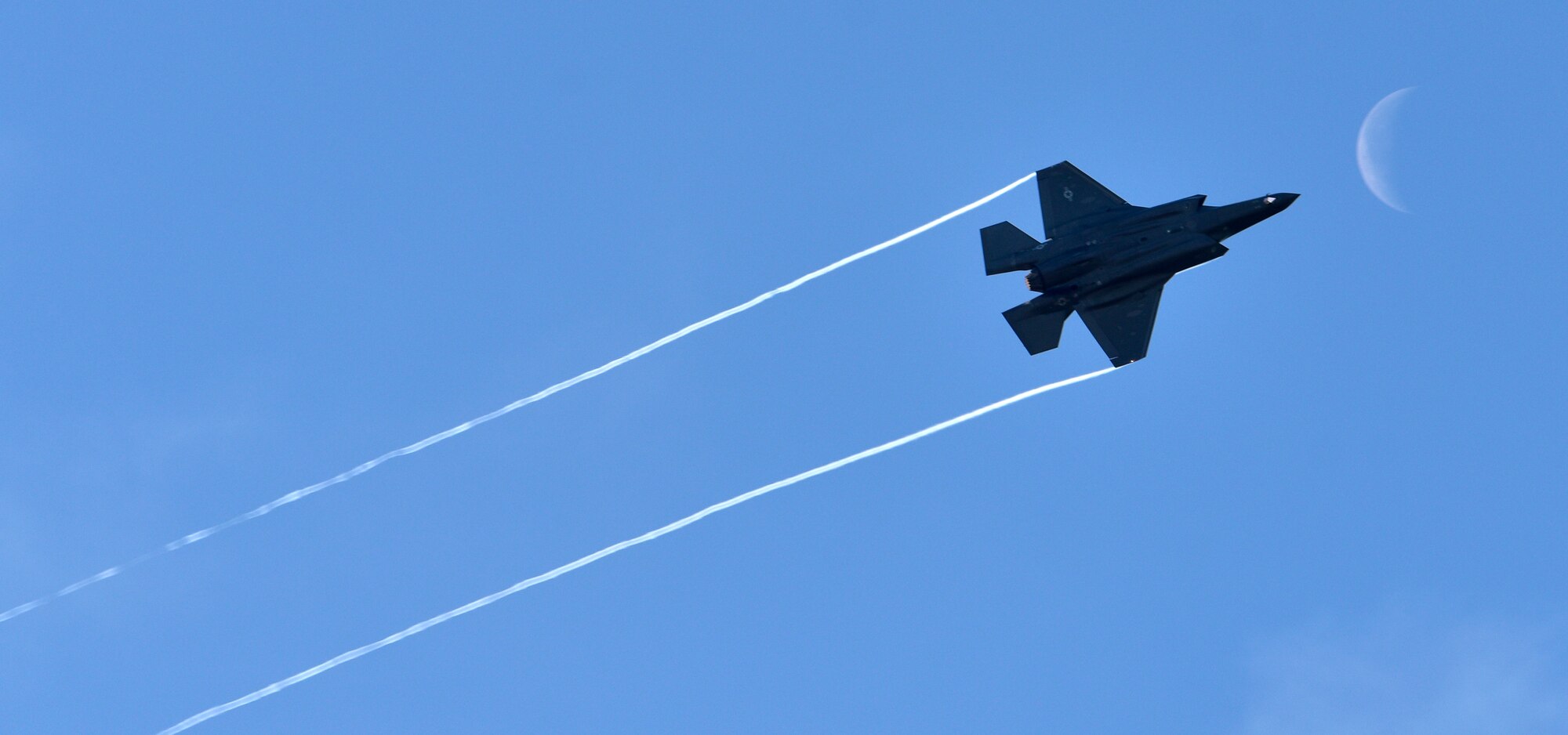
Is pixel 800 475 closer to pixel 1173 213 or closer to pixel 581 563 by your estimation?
pixel 581 563

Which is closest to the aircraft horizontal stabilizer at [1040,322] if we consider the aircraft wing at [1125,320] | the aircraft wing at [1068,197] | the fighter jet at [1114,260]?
the fighter jet at [1114,260]

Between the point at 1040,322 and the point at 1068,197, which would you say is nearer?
the point at 1040,322

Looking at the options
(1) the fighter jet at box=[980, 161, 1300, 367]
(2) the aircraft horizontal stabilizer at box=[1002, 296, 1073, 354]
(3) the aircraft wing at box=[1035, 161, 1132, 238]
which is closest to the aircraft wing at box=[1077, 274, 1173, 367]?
(1) the fighter jet at box=[980, 161, 1300, 367]

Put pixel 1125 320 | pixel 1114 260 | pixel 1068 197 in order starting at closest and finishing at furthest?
pixel 1114 260 → pixel 1125 320 → pixel 1068 197

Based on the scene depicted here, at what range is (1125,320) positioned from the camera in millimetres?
67125

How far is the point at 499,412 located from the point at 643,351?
24.0 feet

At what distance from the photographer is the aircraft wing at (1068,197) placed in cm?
6894

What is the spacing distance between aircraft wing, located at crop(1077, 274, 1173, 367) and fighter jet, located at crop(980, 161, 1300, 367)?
0.12 feet

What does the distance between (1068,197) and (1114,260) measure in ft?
15.5

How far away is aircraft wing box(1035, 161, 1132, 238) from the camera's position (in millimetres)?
68938

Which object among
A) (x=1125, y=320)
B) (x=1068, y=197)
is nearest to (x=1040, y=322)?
(x=1125, y=320)

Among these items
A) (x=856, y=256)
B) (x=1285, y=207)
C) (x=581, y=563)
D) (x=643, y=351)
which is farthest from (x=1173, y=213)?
(x=581, y=563)

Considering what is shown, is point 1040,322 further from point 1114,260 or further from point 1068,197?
point 1068,197

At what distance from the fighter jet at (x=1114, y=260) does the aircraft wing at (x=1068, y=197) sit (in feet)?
1.49
